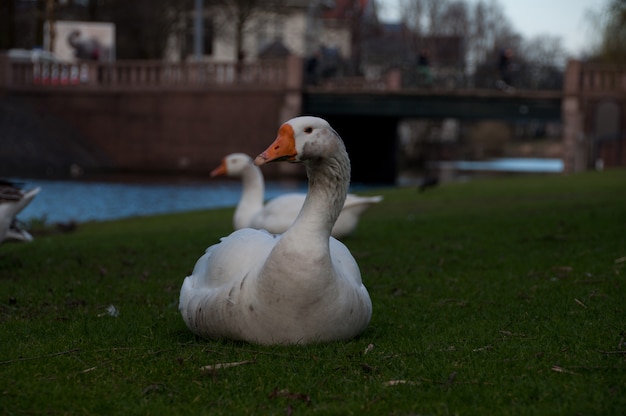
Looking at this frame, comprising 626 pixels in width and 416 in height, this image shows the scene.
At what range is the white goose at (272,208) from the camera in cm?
1187

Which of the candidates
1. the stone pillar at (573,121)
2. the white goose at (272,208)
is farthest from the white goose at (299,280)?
the stone pillar at (573,121)

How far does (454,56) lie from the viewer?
8912cm

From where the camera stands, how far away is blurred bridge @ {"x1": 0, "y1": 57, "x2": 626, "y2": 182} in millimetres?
43844

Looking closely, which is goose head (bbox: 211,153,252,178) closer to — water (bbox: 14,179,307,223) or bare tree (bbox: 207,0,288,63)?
water (bbox: 14,179,307,223)

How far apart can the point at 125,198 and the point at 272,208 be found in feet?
60.8

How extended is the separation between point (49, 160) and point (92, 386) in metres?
41.5

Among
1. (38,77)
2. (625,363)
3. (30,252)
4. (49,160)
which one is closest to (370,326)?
(625,363)

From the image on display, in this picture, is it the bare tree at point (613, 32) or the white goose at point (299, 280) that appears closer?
the white goose at point (299, 280)

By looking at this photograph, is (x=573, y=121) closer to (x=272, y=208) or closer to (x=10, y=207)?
(x=272, y=208)

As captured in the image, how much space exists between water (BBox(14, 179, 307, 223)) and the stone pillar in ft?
38.0

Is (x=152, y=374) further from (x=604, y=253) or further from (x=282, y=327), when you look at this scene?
(x=604, y=253)

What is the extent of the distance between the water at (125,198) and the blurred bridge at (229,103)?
23.3ft

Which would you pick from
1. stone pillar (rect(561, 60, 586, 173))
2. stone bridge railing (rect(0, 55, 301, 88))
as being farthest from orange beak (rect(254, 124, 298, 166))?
stone bridge railing (rect(0, 55, 301, 88))

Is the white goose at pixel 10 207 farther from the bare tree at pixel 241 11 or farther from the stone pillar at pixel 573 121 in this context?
the bare tree at pixel 241 11
